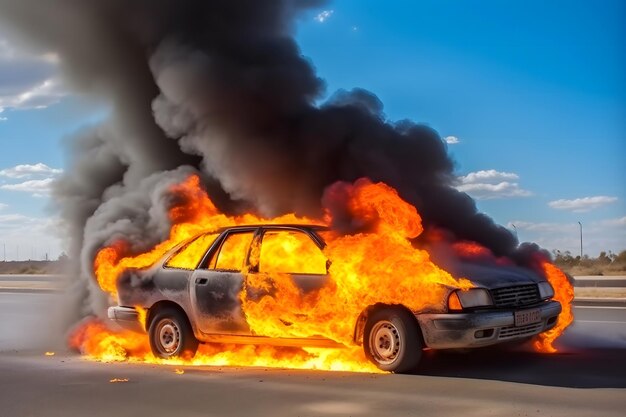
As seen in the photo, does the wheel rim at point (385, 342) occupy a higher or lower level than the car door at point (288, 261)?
lower

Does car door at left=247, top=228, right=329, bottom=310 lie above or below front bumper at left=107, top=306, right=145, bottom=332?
above

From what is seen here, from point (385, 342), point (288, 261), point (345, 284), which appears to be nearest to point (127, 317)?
point (288, 261)

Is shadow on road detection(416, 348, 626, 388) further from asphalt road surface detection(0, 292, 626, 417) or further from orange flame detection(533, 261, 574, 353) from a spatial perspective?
orange flame detection(533, 261, 574, 353)

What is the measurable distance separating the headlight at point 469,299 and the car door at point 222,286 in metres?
2.32

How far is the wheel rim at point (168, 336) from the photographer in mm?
9758

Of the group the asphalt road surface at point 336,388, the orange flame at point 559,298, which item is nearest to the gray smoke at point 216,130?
the orange flame at point 559,298

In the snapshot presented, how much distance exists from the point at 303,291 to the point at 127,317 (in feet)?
9.10

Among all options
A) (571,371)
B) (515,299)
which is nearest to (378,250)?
(515,299)

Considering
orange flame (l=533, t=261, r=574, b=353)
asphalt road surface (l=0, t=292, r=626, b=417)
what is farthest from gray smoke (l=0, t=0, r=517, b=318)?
asphalt road surface (l=0, t=292, r=626, b=417)

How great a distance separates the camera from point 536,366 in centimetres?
882

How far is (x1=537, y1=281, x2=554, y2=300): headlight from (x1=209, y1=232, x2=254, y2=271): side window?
3.31 m

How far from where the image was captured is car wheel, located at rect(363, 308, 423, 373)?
8.17 meters

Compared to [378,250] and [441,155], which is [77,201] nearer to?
[441,155]

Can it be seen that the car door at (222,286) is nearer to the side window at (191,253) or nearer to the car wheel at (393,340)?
the side window at (191,253)
